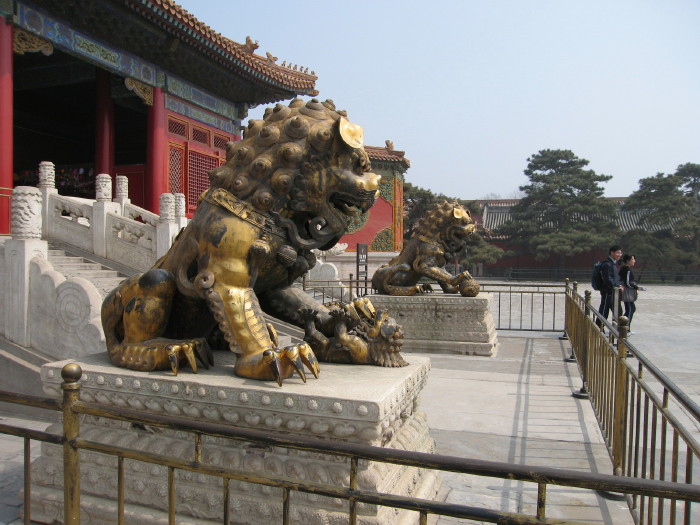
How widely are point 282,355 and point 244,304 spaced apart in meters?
0.31

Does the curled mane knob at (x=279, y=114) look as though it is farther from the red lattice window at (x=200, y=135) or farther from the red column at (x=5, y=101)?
the red lattice window at (x=200, y=135)

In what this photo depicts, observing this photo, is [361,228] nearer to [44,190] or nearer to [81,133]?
[81,133]

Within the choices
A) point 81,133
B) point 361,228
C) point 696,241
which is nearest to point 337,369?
point 81,133

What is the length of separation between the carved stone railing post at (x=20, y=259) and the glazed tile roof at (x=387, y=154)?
55.5 ft

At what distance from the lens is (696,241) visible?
29938 millimetres

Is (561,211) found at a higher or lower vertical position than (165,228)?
higher

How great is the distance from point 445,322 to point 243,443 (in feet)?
18.5

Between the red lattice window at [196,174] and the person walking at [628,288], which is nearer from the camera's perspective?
the person walking at [628,288]

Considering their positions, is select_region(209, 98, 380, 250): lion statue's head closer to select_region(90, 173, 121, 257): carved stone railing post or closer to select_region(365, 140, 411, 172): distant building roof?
select_region(90, 173, 121, 257): carved stone railing post

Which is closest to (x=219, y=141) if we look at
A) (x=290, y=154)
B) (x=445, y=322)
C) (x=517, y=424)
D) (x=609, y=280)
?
(x=445, y=322)

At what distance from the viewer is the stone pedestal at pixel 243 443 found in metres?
2.06

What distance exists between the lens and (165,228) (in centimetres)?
749

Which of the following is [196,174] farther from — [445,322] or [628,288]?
[628,288]

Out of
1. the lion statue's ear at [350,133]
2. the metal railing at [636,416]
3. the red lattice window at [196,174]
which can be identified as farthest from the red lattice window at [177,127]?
the lion statue's ear at [350,133]
